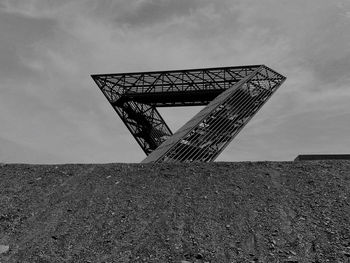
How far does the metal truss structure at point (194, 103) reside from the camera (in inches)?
795

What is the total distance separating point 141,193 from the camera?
9.16 m

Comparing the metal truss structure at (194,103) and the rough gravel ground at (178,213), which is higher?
the metal truss structure at (194,103)

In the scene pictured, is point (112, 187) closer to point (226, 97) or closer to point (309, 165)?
point (309, 165)

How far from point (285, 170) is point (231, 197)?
8.16 feet

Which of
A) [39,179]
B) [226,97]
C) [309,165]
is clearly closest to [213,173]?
[309,165]

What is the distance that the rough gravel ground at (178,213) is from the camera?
642 centimetres

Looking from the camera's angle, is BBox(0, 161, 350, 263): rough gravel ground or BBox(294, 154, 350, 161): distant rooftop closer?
BBox(0, 161, 350, 263): rough gravel ground

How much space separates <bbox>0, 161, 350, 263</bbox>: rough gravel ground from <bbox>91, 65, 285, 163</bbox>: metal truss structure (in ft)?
21.2

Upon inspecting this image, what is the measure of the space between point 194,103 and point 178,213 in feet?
78.8

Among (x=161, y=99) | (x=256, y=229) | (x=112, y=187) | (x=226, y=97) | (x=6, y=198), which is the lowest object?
(x=256, y=229)

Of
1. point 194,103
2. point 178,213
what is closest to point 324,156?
point 178,213

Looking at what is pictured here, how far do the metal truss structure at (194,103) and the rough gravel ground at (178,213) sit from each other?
21.2ft

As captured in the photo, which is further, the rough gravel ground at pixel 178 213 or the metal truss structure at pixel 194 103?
the metal truss structure at pixel 194 103

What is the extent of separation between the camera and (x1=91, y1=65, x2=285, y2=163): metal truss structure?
20188mm
